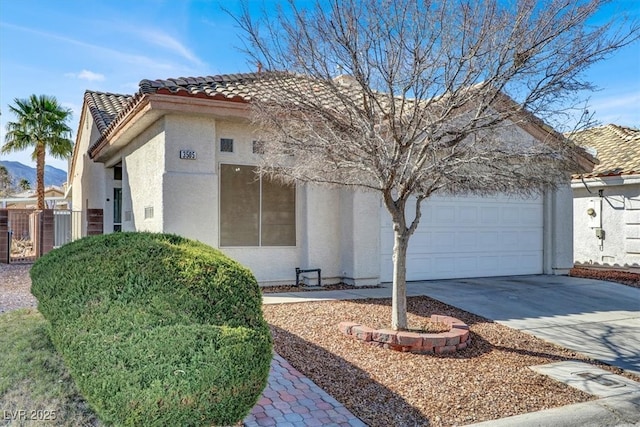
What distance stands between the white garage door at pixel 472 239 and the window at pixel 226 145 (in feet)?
12.6

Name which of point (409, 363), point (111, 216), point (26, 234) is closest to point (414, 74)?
point (409, 363)

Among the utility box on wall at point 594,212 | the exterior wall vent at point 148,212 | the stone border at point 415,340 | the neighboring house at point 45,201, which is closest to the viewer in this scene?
the stone border at point 415,340

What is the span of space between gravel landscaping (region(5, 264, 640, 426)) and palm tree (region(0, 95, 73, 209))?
1634 centimetres

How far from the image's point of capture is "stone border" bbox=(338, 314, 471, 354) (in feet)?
20.5

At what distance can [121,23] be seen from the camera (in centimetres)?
1039

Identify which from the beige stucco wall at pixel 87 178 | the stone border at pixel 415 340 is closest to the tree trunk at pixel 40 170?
the beige stucco wall at pixel 87 178

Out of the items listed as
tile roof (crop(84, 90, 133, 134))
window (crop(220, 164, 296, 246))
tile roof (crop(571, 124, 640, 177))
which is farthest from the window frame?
tile roof (crop(571, 124, 640, 177))

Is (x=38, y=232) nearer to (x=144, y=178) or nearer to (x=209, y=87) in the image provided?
(x=144, y=178)

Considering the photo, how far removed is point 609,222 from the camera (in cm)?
1568

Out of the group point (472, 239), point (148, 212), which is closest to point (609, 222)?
point (472, 239)

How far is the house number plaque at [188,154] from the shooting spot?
31.2 feet

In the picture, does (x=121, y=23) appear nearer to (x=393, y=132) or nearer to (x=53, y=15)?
(x=53, y=15)

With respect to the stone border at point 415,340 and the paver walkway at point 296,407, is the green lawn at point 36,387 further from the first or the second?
the stone border at point 415,340

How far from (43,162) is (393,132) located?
70.1ft
